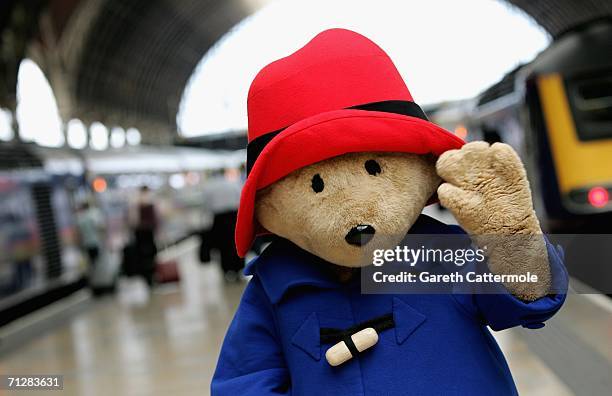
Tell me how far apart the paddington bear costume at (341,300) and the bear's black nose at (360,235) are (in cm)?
13

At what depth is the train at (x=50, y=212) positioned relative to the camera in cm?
802

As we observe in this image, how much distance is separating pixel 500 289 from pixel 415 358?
238 mm

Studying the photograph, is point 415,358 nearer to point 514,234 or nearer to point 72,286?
point 514,234

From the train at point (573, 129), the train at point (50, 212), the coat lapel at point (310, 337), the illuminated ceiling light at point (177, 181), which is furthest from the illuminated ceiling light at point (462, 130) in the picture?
the coat lapel at point (310, 337)

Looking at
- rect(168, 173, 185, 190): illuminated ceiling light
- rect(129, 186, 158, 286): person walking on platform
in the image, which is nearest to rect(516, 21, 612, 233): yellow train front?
rect(129, 186, 158, 286): person walking on platform

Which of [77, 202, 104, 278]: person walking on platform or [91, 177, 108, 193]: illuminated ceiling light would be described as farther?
[91, 177, 108, 193]: illuminated ceiling light

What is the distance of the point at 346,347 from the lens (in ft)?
4.91

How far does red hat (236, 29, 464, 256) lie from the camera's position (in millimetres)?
1534

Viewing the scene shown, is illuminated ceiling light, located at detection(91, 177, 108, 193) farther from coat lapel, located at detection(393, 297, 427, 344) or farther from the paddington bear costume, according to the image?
coat lapel, located at detection(393, 297, 427, 344)

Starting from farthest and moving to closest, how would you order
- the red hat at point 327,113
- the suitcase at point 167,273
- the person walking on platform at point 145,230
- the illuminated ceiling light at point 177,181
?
the illuminated ceiling light at point 177,181
the person walking on platform at point 145,230
the suitcase at point 167,273
the red hat at point 327,113

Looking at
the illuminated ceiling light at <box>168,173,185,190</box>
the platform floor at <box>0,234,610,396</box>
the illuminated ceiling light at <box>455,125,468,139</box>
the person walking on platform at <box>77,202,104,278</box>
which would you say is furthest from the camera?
the illuminated ceiling light at <box>168,173,185,190</box>

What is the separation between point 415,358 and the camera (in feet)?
5.04

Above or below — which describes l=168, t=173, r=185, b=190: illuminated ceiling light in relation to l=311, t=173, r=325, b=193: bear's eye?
below

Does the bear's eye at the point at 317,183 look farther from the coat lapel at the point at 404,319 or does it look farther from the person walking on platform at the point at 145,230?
the person walking on platform at the point at 145,230
